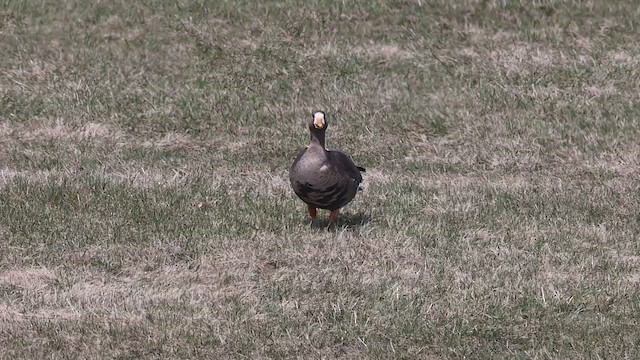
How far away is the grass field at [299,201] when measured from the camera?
7422 millimetres

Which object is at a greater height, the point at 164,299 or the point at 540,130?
the point at 164,299

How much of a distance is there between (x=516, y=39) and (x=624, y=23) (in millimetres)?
1670

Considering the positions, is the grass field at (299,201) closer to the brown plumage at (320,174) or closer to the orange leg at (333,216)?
the orange leg at (333,216)

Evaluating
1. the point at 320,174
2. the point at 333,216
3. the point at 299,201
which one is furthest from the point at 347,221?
the point at 320,174

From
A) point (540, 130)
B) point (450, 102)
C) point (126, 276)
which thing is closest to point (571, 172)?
point (540, 130)

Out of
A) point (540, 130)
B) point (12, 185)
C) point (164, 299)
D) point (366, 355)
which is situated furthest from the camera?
point (540, 130)

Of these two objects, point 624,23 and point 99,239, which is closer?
point 99,239

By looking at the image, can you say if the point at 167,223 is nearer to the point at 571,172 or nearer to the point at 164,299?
the point at 164,299

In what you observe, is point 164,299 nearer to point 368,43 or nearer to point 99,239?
point 99,239

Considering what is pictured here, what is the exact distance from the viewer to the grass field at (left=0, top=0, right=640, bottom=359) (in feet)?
24.3

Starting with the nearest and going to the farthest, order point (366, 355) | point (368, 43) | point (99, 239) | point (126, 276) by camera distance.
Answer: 1. point (366, 355)
2. point (126, 276)
3. point (99, 239)
4. point (368, 43)

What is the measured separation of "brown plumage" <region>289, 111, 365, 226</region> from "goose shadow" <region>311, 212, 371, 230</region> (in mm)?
364

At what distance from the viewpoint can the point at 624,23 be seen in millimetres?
16281

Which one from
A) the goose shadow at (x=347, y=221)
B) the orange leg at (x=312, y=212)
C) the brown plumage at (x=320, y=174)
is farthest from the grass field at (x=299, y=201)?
the brown plumage at (x=320, y=174)
